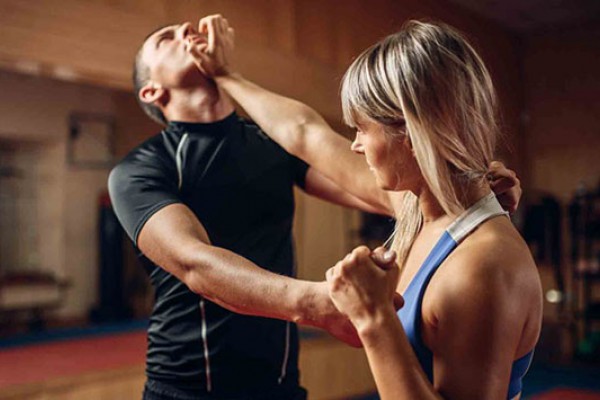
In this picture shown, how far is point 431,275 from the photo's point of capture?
1.26 meters

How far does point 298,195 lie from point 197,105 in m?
3.74

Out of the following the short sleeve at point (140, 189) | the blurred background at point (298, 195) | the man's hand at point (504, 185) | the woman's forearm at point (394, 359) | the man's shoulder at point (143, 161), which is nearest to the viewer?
the woman's forearm at point (394, 359)

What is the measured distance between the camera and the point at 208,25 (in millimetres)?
1939

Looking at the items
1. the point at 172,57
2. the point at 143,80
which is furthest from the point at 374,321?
the point at 143,80

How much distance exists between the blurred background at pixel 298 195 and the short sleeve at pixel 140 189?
0.83 meters

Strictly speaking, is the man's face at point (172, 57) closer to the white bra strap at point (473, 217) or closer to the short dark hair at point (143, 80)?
the short dark hair at point (143, 80)

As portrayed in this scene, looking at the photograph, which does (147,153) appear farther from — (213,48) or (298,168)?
(298,168)

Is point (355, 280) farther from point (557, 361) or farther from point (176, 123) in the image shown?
point (557, 361)

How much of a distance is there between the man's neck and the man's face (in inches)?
1.3

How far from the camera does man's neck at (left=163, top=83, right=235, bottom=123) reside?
80.8 inches

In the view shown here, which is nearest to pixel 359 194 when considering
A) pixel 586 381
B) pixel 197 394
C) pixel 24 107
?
pixel 197 394

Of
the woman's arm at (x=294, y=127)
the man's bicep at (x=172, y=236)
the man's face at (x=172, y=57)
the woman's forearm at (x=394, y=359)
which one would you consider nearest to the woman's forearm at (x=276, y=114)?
the woman's arm at (x=294, y=127)

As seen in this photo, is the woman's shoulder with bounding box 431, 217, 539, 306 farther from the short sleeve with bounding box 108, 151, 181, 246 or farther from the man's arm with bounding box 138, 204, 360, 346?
the short sleeve with bounding box 108, 151, 181, 246

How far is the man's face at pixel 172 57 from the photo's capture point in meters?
2.01
